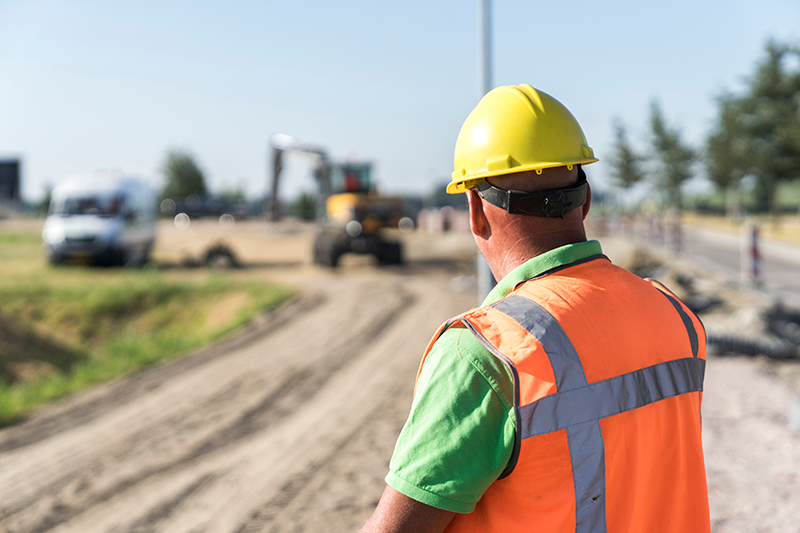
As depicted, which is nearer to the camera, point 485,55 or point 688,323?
point 688,323

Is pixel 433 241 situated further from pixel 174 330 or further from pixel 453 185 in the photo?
pixel 453 185

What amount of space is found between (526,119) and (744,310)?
26.4ft

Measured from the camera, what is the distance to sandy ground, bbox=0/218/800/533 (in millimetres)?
4500

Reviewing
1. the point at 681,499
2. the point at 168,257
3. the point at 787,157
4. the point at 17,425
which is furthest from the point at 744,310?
the point at 787,157

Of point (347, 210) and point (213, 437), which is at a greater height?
point (347, 210)

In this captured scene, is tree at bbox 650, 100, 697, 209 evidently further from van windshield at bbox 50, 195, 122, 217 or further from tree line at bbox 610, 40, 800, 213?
van windshield at bbox 50, 195, 122, 217

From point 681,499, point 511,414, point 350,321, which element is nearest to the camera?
point 511,414

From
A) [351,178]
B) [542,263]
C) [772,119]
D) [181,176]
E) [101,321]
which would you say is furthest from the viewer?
[181,176]

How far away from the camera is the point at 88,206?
18656 millimetres

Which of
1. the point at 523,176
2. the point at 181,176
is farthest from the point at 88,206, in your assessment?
the point at 181,176

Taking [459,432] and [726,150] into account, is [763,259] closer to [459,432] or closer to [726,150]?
[459,432]

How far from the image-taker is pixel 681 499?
1.53 m

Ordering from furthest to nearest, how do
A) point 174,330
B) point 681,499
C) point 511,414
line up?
point 174,330 → point 681,499 → point 511,414

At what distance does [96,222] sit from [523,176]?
1925 centimetres
